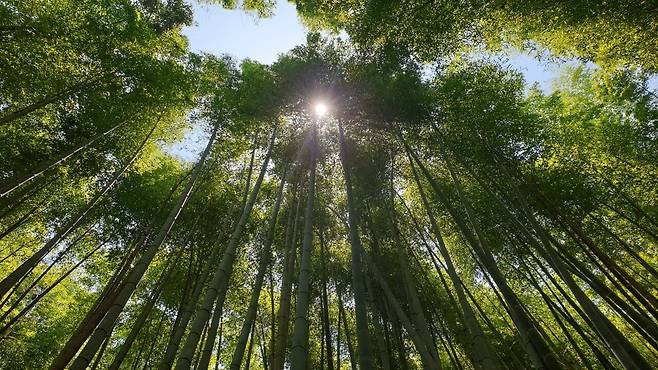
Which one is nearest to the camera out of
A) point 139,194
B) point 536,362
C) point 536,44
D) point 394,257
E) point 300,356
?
point 300,356

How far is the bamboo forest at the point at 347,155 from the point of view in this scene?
4.77m

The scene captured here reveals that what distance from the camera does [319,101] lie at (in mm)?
6180

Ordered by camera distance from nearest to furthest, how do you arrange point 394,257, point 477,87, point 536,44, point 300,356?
point 300,356 < point 536,44 < point 477,87 < point 394,257

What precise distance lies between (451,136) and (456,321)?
3.05 meters

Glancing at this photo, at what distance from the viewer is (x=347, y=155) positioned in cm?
471

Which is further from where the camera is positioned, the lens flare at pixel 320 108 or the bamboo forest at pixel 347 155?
the lens flare at pixel 320 108

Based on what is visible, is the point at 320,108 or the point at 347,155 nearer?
the point at 347,155

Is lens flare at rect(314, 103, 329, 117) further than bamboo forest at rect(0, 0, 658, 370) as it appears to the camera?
Yes

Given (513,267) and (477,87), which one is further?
(513,267)

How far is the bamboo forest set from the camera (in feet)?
15.7

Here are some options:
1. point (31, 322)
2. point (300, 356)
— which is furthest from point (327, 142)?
point (31, 322)

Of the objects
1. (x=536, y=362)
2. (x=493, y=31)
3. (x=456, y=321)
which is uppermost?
(x=493, y=31)

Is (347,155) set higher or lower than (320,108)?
lower

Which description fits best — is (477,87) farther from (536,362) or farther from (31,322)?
(31,322)
